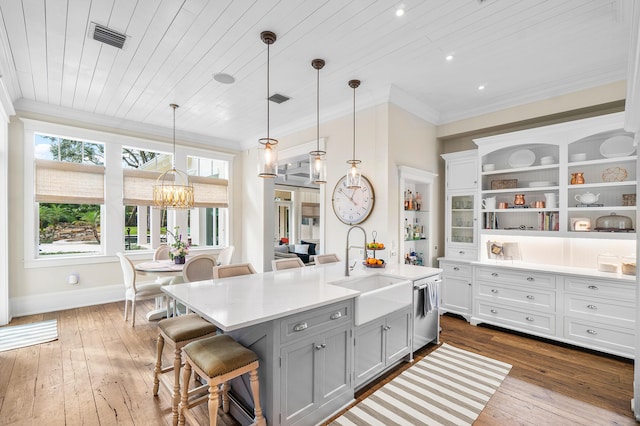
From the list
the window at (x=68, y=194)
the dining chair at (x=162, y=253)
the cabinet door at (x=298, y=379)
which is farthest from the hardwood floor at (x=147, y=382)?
the window at (x=68, y=194)

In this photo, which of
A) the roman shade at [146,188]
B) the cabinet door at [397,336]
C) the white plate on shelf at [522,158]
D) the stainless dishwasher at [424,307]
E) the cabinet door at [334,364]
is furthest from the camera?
the roman shade at [146,188]

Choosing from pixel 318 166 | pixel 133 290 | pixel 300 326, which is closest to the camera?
pixel 300 326

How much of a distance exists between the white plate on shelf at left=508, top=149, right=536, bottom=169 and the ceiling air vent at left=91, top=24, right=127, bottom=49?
4803 millimetres

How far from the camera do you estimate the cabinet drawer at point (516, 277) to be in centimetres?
353

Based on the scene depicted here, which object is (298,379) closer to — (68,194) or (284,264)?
(284,264)

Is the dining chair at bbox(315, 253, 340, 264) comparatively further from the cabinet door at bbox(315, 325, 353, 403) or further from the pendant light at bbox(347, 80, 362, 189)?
the cabinet door at bbox(315, 325, 353, 403)

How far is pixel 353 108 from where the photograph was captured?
4.17 metres

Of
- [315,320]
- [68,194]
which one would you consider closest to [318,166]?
[315,320]

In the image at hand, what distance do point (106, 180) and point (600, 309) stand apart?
6.98 metres

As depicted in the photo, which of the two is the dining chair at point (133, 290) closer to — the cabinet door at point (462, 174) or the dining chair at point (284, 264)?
the dining chair at point (284, 264)

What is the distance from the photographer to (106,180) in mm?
5008

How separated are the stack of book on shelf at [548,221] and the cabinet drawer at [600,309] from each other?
2.76 ft

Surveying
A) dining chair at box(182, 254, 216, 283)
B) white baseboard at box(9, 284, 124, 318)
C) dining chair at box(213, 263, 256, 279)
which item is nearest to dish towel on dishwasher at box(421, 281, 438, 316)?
dining chair at box(213, 263, 256, 279)

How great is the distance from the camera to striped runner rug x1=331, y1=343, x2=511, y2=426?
217cm
